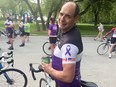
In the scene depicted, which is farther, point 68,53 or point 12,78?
point 12,78

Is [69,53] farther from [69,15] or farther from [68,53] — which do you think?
[69,15]

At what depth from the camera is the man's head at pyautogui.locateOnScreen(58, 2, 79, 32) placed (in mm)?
2471

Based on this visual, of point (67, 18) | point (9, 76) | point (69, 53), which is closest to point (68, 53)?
point (69, 53)

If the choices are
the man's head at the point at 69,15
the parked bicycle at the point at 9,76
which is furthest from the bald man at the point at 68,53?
the parked bicycle at the point at 9,76

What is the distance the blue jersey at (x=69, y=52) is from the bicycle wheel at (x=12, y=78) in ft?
10.3

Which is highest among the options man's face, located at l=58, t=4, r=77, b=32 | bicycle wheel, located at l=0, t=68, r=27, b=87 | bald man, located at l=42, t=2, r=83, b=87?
man's face, located at l=58, t=4, r=77, b=32

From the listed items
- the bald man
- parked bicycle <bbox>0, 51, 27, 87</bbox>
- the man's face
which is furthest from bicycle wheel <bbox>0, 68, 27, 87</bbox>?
the man's face

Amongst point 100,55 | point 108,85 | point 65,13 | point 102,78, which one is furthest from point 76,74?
point 100,55

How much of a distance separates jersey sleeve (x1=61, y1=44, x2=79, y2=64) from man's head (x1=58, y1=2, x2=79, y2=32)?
21 centimetres

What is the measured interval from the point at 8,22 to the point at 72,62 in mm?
12101

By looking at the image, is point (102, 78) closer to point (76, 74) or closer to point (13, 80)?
point (13, 80)

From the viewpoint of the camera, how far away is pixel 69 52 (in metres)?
2.38

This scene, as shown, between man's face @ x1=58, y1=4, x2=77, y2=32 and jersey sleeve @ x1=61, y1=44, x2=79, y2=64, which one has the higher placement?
man's face @ x1=58, y1=4, x2=77, y2=32

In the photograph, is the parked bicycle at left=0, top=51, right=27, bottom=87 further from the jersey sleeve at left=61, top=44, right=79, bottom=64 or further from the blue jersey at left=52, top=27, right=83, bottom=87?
the jersey sleeve at left=61, top=44, right=79, bottom=64
